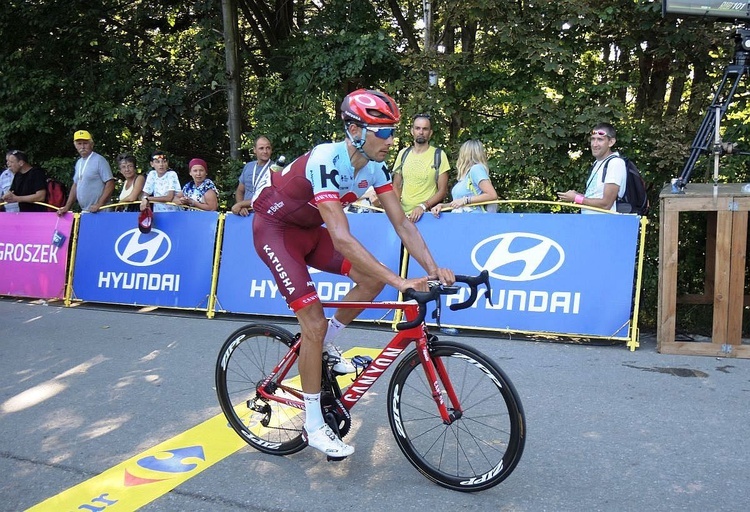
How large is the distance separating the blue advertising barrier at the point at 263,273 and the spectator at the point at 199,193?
75cm

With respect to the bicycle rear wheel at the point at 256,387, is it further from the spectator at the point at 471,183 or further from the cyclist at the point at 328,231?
the spectator at the point at 471,183

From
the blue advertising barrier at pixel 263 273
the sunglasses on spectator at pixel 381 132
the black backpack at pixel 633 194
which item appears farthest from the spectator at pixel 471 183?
the sunglasses on spectator at pixel 381 132

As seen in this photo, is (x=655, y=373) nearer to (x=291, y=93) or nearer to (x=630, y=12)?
(x=630, y=12)

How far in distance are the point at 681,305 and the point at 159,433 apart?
19.2 feet

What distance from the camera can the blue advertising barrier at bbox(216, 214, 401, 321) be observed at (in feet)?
24.5

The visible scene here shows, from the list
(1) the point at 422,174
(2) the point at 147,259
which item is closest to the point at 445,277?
(1) the point at 422,174

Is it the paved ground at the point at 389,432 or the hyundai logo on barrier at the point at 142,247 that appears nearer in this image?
the paved ground at the point at 389,432

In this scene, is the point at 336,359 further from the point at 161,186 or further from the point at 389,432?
the point at 161,186

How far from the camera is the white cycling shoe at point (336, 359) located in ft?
13.3

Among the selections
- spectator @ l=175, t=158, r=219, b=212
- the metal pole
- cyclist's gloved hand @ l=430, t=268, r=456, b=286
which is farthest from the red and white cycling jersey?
the metal pole

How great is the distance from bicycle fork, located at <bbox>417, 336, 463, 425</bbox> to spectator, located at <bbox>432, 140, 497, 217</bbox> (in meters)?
3.79

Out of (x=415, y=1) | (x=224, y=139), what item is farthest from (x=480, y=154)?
(x=224, y=139)

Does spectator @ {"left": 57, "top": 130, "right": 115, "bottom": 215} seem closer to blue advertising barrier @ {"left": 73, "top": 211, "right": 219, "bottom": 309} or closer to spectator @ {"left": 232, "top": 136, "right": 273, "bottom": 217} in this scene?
blue advertising barrier @ {"left": 73, "top": 211, "right": 219, "bottom": 309}

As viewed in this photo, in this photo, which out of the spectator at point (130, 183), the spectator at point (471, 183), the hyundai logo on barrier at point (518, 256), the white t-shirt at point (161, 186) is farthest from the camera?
the spectator at point (130, 183)
